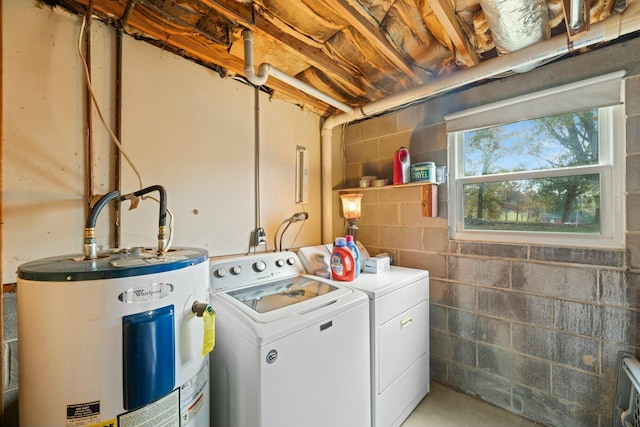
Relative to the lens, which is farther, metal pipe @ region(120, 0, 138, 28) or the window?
the window

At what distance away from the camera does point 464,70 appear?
1.68m

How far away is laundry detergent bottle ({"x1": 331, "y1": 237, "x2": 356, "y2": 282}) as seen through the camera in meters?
1.73

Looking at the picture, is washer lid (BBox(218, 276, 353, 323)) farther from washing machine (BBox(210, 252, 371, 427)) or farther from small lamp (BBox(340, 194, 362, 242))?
small lamp (BBox(340, 194, 362, 242))

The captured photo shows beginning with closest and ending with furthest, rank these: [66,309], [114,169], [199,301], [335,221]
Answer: [66,309] → [199,301] → [114,169] → [335,221]

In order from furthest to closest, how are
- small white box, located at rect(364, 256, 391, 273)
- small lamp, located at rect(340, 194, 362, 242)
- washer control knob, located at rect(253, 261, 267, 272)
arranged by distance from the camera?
small lamp, located at rect(340, 194, 362, 242), small white box, located at rect(364, 256, 391, 273), washer control knob, located at rect(253, 261, 267, 272)

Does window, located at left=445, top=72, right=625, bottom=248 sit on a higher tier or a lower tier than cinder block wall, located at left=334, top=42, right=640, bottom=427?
higher

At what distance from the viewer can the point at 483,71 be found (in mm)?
1600

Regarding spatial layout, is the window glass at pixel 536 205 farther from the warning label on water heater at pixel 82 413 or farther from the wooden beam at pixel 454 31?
the warning label on water heater at pixel 82 413

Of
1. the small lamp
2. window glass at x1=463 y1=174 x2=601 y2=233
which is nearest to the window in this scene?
window glass at x1=463 y1=174 x2=601 y2=233

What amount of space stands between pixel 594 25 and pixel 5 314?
9.55 feet

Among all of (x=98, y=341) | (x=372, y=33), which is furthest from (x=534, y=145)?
(x=98, y=341)

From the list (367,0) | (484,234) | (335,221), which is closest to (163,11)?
(367,0)

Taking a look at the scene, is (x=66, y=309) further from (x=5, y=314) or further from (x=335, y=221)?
(x=335, y=221)

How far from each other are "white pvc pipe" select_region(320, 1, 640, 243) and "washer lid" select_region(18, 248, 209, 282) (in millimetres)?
1687
